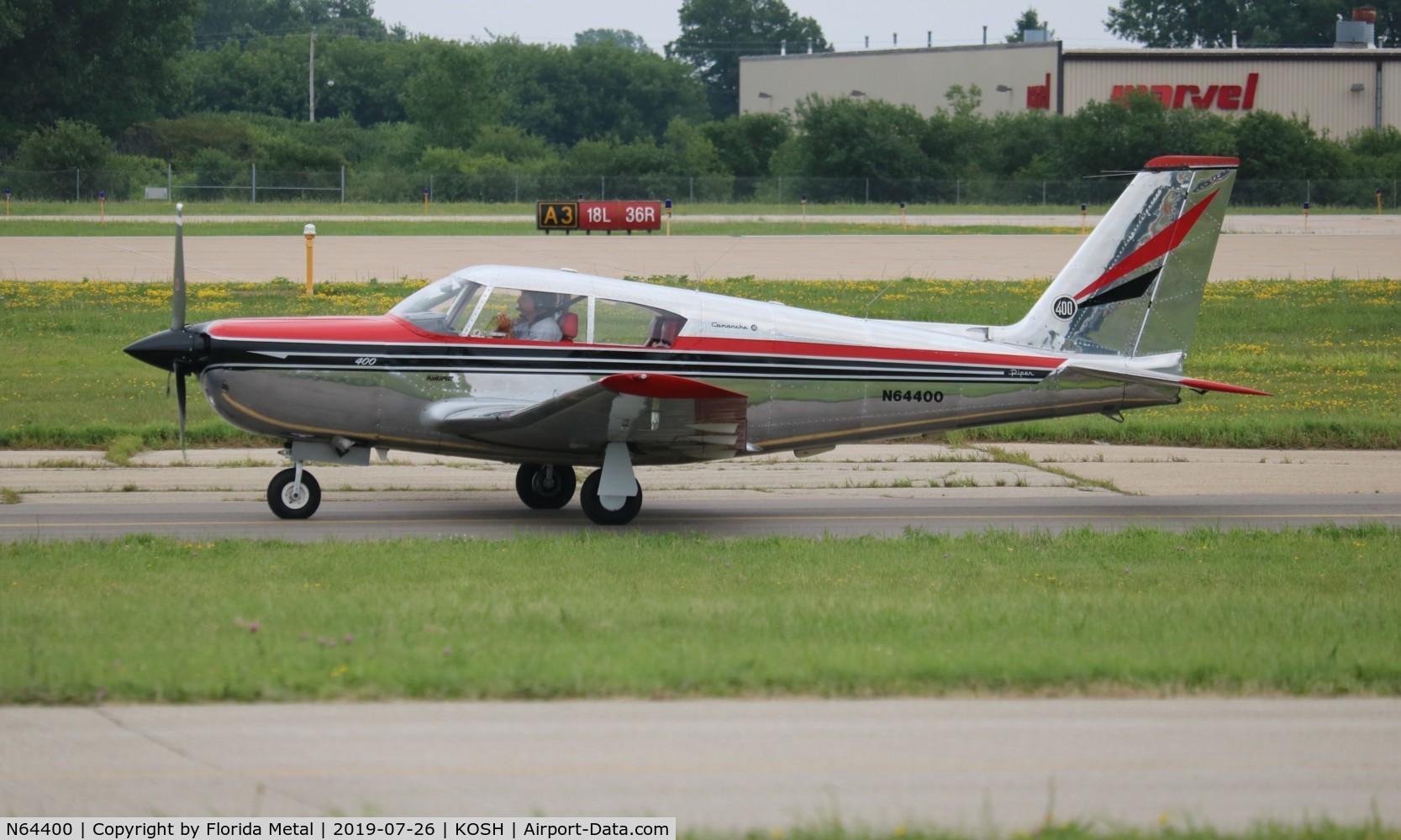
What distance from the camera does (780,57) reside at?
102 meters

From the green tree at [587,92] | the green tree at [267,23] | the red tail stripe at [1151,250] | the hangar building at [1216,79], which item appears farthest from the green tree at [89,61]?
the red tail stripe at [1151,250]

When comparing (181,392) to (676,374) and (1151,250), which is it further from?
(1151,250)

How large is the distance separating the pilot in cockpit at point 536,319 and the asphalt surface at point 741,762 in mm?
6409

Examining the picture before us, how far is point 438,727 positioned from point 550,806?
1211 millimetres

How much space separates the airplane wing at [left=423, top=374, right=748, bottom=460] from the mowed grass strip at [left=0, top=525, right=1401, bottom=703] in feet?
3.73

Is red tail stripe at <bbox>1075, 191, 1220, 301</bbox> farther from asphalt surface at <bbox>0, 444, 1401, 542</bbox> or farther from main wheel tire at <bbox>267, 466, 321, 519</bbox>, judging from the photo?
main wheel tire at <bbox>267, 466, 321, 519</bbox>

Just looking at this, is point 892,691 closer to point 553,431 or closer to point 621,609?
point 621,609

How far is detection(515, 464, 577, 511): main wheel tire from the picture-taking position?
572 inches

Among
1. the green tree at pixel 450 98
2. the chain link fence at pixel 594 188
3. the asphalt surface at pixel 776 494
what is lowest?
the asphalt surface at pixel 776 494

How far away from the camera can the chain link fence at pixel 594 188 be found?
218 ft

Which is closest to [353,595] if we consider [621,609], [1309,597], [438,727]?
[621,609]

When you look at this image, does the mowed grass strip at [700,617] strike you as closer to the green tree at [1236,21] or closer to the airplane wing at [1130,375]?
the airplane wing at [1130,375]

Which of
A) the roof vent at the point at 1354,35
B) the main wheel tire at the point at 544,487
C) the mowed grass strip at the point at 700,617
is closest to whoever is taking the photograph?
the mowed grass strip at the point at 700,617
